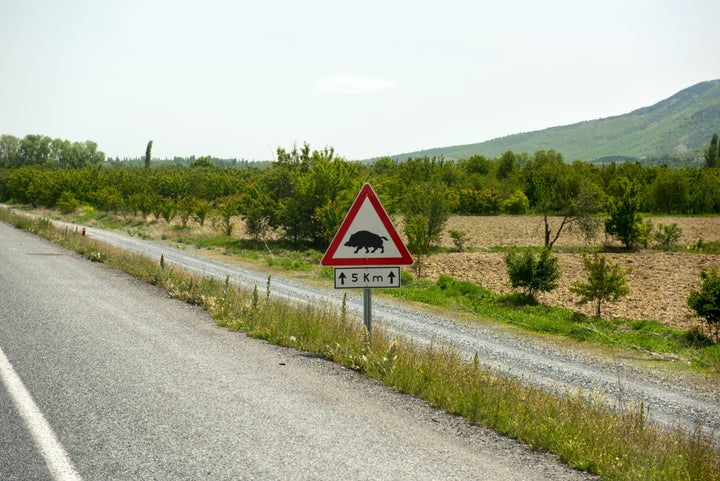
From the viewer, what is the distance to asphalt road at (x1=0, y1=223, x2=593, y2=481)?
4.69 m

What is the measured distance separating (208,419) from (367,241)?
2.99m

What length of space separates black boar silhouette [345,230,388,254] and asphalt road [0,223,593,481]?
165 cm

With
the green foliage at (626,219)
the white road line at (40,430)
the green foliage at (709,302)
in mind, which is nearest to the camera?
the white road line at (40,430)

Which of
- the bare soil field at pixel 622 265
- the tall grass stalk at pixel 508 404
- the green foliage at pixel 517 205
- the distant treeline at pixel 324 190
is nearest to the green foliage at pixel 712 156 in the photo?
the distant treeline at pixel 324 190

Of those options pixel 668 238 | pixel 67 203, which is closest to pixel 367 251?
pixel 668 238

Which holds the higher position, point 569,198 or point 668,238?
point 569,198

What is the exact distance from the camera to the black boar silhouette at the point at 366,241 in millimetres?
7562

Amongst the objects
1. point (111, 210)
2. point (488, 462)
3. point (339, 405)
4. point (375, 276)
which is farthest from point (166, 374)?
point (111, 210)

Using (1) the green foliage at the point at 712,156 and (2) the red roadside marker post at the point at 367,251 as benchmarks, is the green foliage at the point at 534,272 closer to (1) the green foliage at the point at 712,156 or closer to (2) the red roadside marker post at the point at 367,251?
(2) the red roadside marker post at the point at 367,251

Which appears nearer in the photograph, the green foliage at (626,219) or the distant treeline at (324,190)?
the distant treeline at (324,190)

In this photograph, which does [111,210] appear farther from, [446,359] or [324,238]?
[446,359]

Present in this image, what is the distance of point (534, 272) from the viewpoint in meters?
20.4

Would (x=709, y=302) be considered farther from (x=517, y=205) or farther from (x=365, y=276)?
(x=517, y=205)

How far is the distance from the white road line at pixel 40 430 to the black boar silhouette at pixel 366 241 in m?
3.82
